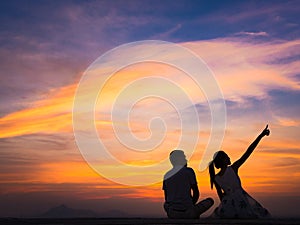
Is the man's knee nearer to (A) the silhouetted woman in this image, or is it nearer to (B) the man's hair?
(A) the silhouetted woman

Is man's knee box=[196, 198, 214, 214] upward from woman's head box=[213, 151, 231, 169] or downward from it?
downward

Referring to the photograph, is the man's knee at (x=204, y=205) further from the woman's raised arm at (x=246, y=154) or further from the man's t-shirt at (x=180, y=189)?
the woman's raised arm at (x=246, y=154)

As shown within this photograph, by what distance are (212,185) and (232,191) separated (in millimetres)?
683

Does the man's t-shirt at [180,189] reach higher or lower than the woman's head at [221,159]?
lower

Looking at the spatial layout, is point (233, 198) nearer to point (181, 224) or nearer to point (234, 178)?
point (234, 178)

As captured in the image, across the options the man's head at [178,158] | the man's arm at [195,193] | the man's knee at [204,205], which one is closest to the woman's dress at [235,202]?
the man's knee at [204,205]

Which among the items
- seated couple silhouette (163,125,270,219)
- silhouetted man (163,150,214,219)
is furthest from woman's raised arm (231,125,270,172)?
silhouetted man (163,150,214,219)

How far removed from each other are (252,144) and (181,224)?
4.61 m

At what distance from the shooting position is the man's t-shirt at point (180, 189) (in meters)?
14.1

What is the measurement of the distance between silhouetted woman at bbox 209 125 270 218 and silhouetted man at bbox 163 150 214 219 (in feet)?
1.79

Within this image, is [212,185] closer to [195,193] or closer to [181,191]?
[195,193]

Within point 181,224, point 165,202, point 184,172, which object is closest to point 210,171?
point 184,172

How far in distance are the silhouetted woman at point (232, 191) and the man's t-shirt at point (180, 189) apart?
640 millimetres

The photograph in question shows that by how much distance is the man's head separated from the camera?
550 inches
